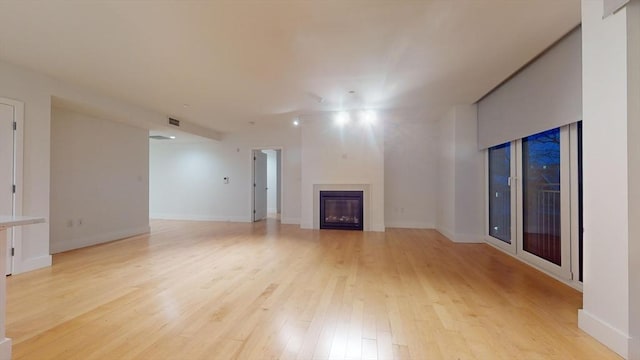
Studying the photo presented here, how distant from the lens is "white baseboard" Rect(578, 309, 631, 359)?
163cm

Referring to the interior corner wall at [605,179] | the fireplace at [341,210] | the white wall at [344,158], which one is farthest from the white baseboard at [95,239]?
the interior corner wall at [605,179]

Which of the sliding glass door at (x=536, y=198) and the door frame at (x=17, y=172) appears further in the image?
the door frame at (x=17, y=172)

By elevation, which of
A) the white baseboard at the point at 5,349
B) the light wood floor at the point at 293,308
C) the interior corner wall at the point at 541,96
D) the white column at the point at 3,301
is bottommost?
the light wood floor at the point at 293,308

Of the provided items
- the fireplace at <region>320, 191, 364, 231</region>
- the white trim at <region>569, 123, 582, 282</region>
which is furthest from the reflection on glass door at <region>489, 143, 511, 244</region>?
the fireplace at <region>320, 191, 364, 231</region>

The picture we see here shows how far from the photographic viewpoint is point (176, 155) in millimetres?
8078

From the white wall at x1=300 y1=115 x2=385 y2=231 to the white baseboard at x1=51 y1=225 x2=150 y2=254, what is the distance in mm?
3479

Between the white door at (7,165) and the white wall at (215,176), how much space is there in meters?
4.67

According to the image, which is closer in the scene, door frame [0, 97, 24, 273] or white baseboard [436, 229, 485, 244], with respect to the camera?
door frame [0, 97, 24, 273]

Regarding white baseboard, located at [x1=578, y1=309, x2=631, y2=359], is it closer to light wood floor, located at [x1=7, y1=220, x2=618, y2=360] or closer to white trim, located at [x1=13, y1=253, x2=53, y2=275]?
light wood floor, located at [x1=7, y1=220, x2=618, y2=360]

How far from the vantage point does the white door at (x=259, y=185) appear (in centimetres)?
774

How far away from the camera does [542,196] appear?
130 inches

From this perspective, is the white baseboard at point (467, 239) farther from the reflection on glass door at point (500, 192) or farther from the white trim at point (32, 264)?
the white trim at point (32, 264)

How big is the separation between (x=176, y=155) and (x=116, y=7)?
21.3 ft

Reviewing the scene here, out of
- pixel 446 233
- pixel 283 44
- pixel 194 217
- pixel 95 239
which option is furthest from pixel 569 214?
pixel 194 217
